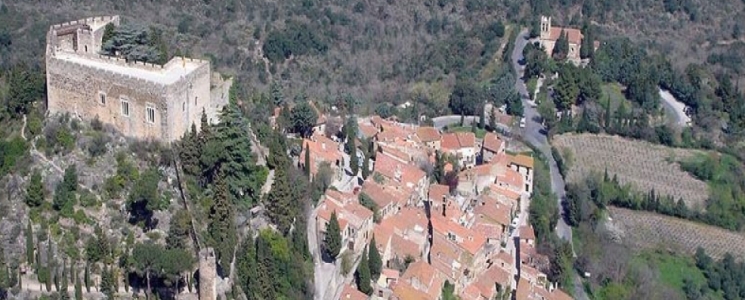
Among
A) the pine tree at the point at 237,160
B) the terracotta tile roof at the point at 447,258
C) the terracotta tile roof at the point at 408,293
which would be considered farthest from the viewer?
the terracotta tile roof at the point at 447,258

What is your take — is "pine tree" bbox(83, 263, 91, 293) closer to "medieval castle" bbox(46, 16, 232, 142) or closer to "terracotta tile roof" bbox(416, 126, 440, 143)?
"medieval castle" bbox(46, 16, 232, 142)

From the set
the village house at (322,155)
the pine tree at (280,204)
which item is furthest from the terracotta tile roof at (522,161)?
the pine tree at (280,204)

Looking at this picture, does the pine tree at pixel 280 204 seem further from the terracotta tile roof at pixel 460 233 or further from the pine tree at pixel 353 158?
the pine tree at pixel 353 158

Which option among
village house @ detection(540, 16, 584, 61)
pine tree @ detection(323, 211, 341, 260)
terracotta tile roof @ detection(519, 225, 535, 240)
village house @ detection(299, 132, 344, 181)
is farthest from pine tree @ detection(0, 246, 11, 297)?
village house @ detection(540, 16, 584, 61)

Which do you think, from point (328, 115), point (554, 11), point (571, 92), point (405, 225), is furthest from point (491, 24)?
point (405, 225)

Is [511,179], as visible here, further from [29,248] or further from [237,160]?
[29,248]

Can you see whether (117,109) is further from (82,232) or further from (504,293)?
(504,293)
